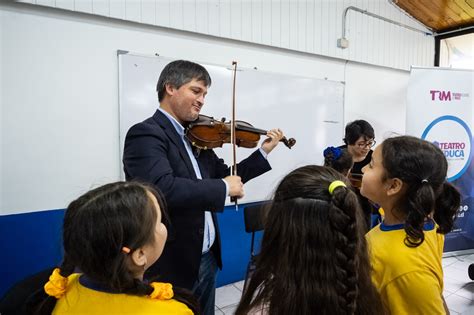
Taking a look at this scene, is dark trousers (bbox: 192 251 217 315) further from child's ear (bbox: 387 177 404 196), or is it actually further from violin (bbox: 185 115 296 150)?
child's ear (bbox: 387 177 404 196)

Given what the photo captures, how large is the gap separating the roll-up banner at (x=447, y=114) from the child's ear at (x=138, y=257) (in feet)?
9.68

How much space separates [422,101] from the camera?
3.12 meters

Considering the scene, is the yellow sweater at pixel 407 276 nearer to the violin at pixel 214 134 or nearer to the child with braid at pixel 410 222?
the child with braid at pixel 410 222

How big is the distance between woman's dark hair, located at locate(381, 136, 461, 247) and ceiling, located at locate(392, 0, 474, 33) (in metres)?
3.37

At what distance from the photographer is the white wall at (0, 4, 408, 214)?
1.96 metres

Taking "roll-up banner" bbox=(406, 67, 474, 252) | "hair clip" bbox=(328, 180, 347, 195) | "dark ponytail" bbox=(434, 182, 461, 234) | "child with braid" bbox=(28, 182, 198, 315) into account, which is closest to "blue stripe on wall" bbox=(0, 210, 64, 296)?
"child with braid" bbox=(28, 182, 198, 315)

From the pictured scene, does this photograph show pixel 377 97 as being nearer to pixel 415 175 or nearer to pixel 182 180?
pixel 415 175

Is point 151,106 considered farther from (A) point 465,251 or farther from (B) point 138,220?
(A) point 465,251

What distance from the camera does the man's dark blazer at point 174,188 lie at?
1156 mm

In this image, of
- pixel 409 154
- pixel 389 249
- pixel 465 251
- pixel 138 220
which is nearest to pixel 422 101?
pixel 465 251

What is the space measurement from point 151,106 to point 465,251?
139 inches

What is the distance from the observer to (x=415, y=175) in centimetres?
102

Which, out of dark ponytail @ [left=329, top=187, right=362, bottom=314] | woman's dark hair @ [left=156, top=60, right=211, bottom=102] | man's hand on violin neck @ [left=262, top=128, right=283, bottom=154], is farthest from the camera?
man's hand on violin neck @ [left=262, top=128, right=283, bottom=154]

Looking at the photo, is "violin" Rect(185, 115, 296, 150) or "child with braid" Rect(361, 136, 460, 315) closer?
"child with braid" Rect(361, 136, 460, 315)
